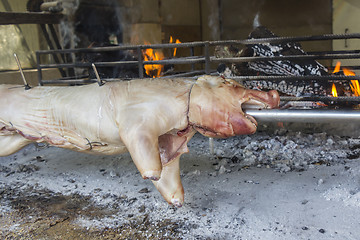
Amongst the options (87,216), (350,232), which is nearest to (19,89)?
(87,216)

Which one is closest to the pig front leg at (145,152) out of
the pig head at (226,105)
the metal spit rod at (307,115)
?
the pig head at (226,105)

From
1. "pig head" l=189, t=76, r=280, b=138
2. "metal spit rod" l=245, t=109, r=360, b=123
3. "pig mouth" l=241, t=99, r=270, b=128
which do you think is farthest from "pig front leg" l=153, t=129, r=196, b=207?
"metal spit rod" l=245, t=109, r=360, b=123

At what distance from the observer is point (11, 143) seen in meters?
3.11

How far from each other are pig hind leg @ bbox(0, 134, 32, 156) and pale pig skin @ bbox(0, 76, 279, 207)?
11 millimetres

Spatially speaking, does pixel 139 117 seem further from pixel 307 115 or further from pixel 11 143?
pixel 11 143

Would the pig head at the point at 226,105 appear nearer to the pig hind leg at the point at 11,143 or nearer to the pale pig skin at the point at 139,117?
the pale pig skin at the point at 139,117

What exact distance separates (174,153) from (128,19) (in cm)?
595

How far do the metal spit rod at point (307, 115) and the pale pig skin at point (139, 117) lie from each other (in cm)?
7

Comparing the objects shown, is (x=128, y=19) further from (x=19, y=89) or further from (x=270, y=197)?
(x=270, y=197)

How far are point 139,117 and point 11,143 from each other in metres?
1.55

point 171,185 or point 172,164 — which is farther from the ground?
point 172,164

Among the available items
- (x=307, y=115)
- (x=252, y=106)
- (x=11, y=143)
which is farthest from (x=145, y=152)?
(x=11, y=143)

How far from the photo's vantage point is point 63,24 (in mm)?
7477

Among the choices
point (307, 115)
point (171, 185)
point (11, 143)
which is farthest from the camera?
point (11, 143)
